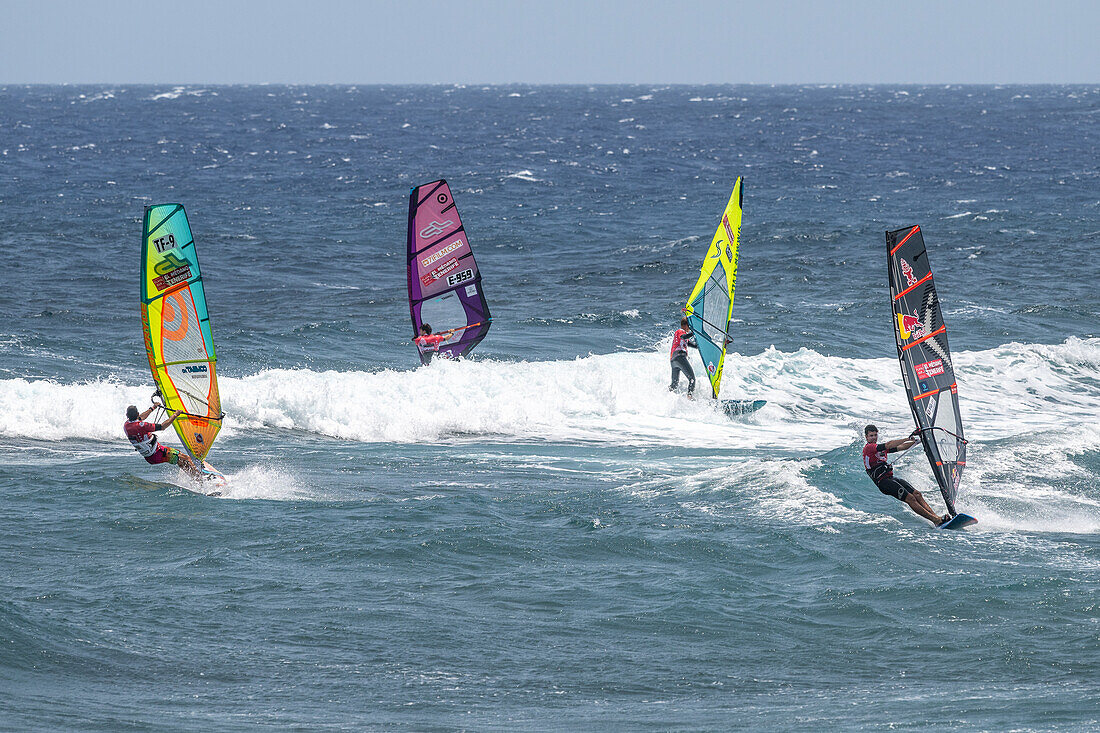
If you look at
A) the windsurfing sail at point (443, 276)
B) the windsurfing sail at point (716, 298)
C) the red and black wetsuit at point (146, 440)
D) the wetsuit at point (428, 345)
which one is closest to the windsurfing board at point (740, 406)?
the windsurfing sail at point (716, 298)

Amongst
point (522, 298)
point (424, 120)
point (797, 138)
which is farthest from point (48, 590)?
point (424, 120)

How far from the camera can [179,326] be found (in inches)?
477

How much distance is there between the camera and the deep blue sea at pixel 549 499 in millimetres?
7766

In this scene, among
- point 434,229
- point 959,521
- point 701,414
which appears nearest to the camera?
point 959,521

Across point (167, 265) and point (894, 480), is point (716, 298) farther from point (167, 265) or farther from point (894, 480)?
point (167, 265)

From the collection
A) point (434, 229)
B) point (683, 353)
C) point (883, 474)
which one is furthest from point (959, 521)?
point (434, 229)

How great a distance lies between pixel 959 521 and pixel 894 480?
646mm

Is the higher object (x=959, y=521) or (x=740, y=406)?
(x=959, y=521)

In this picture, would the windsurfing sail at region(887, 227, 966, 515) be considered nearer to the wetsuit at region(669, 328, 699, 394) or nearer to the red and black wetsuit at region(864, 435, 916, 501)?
the red and black wetsuit at region(864, 435, 916, 501)

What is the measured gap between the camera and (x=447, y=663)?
8.09 metres

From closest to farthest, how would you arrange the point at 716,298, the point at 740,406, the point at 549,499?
the point at 549,499
the point at 740,406
the point at 716,298

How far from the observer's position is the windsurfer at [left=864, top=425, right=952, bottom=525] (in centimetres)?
1079

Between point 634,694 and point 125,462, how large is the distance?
7.68 m

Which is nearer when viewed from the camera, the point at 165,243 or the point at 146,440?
the point at 165,243
